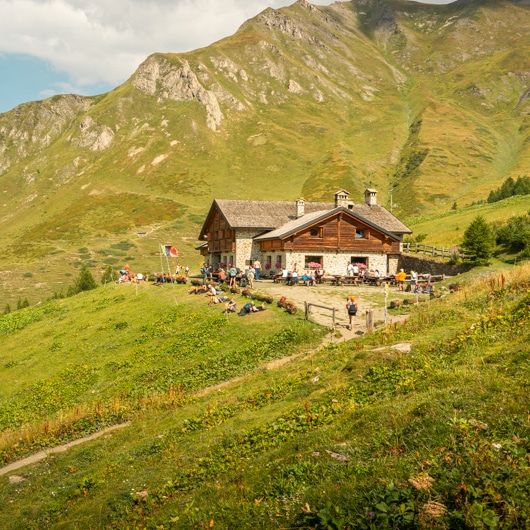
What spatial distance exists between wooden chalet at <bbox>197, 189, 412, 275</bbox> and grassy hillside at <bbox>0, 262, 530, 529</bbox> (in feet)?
73.8

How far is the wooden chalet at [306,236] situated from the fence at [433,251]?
3.02 m

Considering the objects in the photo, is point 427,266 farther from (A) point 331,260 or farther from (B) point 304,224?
(B) point 304,224

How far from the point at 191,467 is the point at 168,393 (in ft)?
27.3

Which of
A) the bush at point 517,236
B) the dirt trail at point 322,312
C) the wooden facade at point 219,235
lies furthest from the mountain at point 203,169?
the bush at point 517,236

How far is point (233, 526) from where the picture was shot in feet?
21.3

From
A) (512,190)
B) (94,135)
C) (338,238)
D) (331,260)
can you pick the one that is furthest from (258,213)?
(94,135)

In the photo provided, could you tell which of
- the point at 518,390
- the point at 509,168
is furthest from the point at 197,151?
the point at 518,390

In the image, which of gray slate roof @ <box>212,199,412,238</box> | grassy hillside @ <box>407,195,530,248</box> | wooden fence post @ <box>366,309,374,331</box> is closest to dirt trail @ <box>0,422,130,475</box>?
wooden fence post @ <box>366,309,374,331</box>

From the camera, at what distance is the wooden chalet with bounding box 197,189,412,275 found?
142 feet

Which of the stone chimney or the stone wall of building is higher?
the stone chimney

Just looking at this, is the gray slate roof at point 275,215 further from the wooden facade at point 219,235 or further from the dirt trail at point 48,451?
the dirt trail at point 48,451

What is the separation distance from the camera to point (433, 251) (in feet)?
152

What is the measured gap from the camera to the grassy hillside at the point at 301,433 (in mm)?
5859

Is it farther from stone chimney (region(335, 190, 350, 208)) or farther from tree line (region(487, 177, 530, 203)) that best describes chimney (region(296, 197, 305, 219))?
tree line (region(487, 177, 530, 203))
